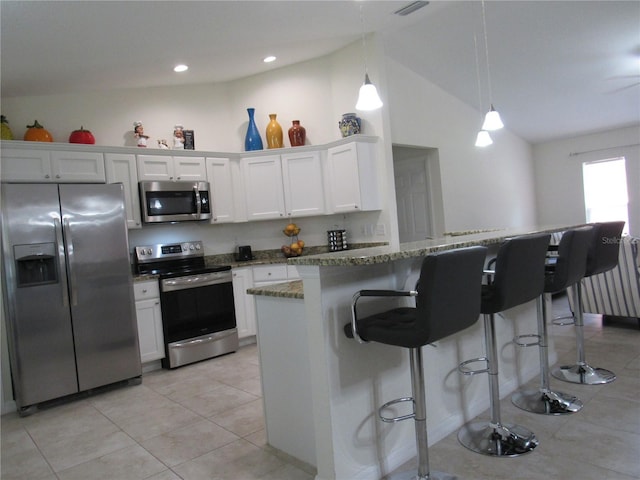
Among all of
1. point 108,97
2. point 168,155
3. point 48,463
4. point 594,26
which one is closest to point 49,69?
point 108,97

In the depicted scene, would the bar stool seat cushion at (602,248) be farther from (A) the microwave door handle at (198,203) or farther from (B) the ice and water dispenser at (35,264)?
(B) the ice and water dispenser at (35,264)

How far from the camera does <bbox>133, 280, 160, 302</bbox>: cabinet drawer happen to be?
3941mm

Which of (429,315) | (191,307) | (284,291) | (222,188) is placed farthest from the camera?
(222,188)

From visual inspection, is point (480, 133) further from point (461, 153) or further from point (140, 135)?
point (140, 135)

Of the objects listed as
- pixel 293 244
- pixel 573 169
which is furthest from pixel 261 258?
pixel 573 169

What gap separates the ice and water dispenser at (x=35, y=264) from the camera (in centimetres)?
322

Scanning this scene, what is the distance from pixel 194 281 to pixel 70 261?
1.12m

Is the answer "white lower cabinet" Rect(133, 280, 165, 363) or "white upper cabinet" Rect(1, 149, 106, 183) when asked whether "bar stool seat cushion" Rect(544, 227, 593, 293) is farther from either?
"white upper cabinet" Rect(1, 149, 106, 183)

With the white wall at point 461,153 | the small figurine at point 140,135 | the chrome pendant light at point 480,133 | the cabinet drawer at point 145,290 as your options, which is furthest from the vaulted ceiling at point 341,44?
the cabinet drawer at point 145,290

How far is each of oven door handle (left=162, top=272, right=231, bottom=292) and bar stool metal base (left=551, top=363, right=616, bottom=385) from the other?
2989 millimetres

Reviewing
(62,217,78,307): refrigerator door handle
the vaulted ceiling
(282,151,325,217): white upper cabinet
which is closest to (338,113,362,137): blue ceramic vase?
(282,151,325,217): white upper cabinet

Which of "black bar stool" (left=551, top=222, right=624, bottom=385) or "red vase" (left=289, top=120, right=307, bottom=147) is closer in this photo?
"black bar stool" (left=551, top=222, right=624, bottom=385)

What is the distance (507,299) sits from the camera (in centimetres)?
209

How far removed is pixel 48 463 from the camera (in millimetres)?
2494
